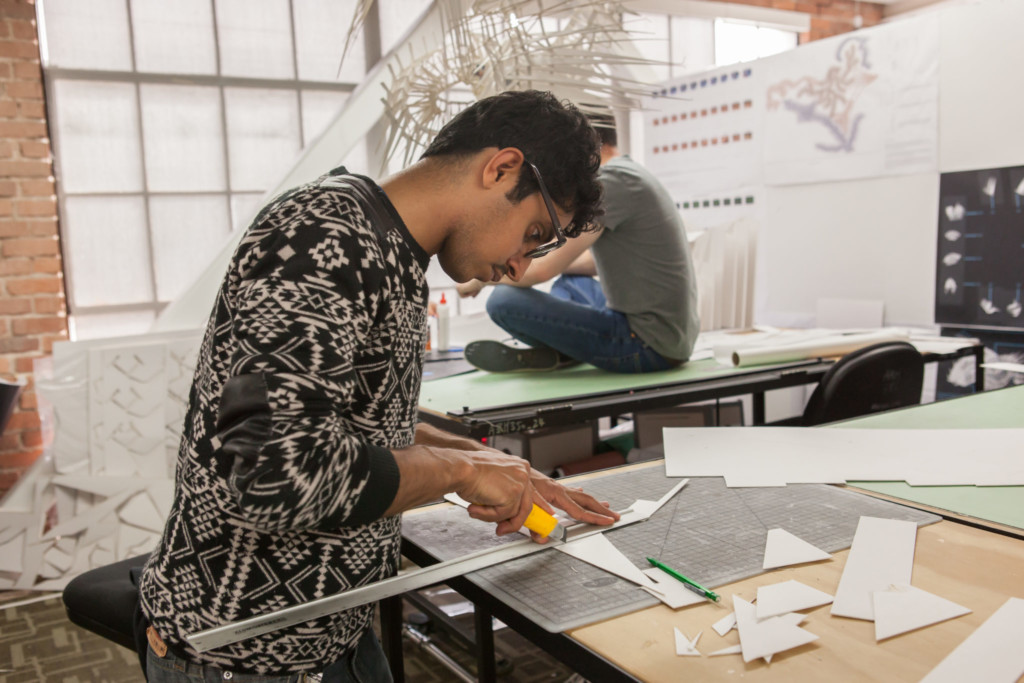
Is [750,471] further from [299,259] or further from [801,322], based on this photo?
[801,322]

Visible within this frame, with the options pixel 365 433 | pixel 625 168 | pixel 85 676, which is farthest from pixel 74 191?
pixel 365 433

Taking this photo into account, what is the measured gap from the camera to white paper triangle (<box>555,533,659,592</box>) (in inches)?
33.4

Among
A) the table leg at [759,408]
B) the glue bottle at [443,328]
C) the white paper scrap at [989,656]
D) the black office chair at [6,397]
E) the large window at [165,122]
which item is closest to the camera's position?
the white paper scrap at [989,656]

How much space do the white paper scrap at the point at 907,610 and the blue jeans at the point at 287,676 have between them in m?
0.59

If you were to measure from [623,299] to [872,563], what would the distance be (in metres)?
1.58

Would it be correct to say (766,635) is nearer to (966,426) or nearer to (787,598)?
(787,598)

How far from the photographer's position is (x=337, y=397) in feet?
2.42

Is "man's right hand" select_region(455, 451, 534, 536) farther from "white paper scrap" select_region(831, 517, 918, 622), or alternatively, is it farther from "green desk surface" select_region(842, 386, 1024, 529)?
"green desk surface" select_region(842, 386, 1024, 529)

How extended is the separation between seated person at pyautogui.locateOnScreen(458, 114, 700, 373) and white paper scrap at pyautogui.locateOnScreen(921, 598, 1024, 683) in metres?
1.66

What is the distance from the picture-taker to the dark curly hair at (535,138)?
0.91 metres

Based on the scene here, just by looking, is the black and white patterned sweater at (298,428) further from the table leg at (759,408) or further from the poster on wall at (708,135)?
the poster on wall at (708,135)

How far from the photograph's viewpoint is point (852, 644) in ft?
2.30

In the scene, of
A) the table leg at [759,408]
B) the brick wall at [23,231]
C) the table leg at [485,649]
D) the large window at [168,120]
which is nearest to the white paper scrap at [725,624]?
the table leg at [485,649]

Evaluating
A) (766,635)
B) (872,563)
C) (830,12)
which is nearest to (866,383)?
(872,563)
